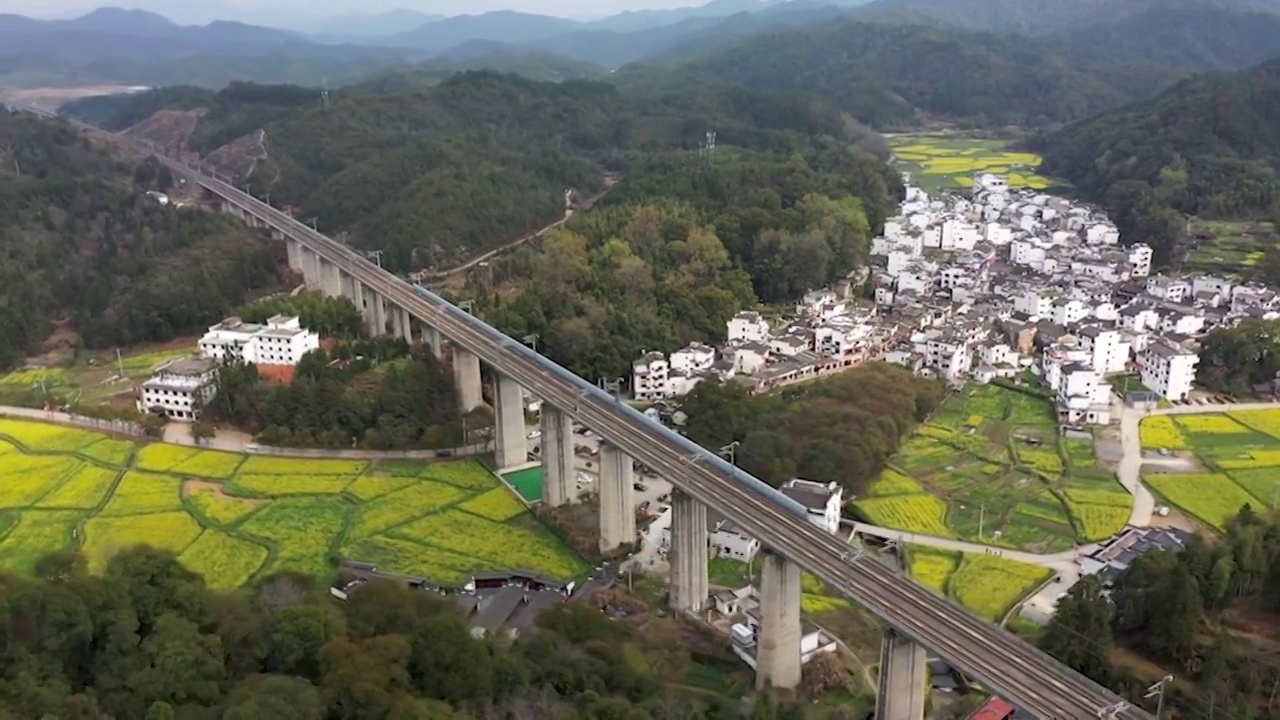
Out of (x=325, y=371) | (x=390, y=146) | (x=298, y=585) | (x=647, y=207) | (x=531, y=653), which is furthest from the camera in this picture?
(x=390, y=146)

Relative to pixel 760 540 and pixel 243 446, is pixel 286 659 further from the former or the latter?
pixel 243 446

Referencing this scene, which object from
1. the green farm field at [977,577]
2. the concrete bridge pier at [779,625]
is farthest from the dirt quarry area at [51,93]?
the concrete bridge pier at [779,625]

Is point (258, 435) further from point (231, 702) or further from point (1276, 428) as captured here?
point (1276, 428)

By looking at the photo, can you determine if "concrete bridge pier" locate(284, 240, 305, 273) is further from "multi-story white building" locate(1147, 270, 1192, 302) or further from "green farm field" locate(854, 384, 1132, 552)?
"multi-story white building" locate(1147, 270, 1192, 302)

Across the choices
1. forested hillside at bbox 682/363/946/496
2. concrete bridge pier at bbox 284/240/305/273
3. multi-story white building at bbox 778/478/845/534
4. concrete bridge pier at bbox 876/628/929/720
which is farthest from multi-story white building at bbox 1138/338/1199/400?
concrete bridge pier at bbox 284/240/305/273

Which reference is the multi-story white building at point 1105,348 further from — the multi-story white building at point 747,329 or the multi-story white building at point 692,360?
the multi-story white building at point 692,360

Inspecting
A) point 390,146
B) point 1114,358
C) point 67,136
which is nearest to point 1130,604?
point 1114,358
